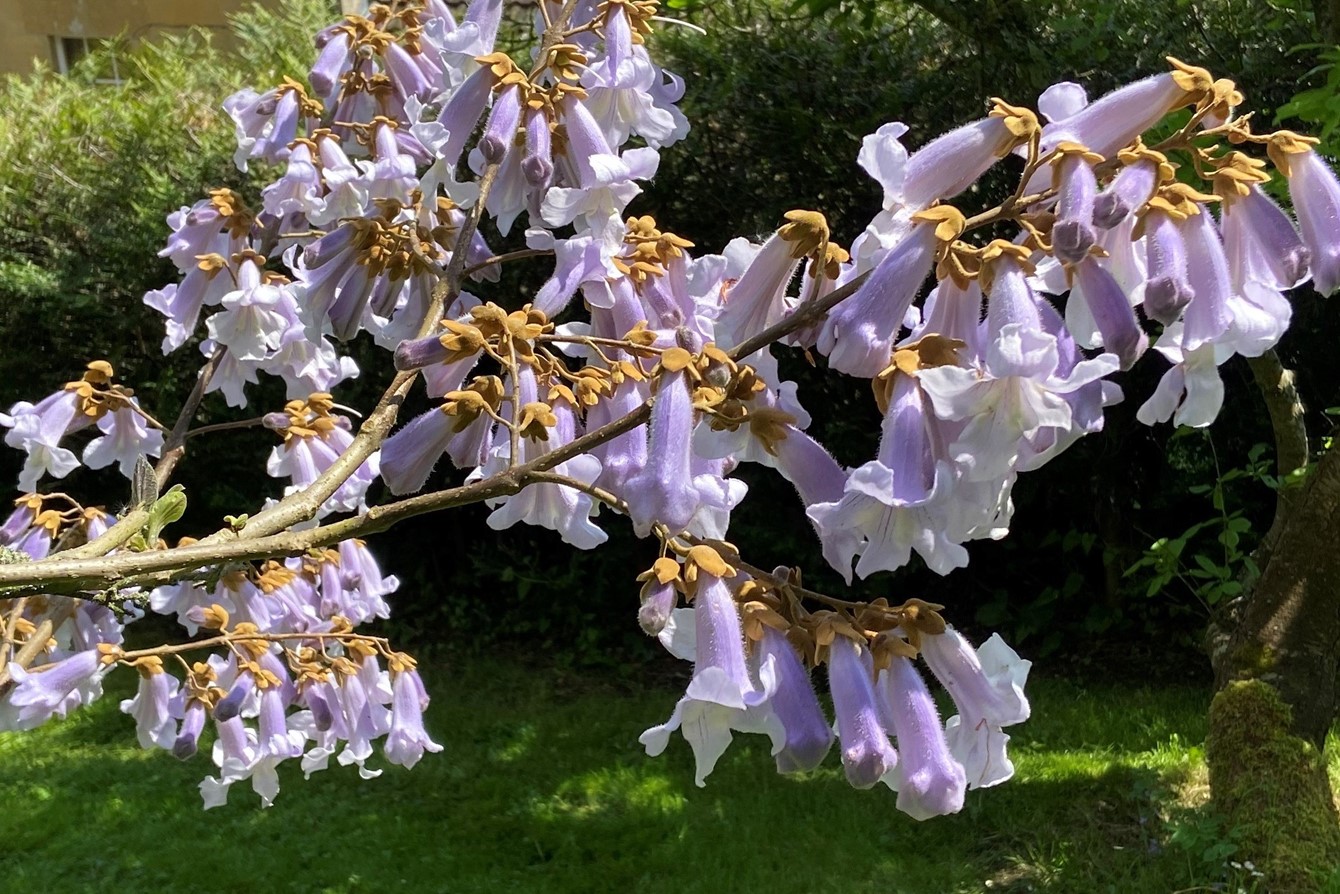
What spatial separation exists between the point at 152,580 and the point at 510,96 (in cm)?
84

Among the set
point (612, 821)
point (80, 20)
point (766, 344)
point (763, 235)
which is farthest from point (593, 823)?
point (80, 20)

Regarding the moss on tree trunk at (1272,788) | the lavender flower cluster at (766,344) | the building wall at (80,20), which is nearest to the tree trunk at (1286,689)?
the moss on tree trunk at (1272,788)

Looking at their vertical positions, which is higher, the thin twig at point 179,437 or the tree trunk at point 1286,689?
the thin twig at point 179,437

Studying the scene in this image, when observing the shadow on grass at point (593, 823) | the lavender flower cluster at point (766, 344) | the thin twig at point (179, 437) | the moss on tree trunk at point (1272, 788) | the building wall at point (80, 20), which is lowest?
the shadow on grass at point (593, 823)

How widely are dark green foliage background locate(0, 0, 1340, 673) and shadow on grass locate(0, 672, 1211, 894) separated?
30.4 inches

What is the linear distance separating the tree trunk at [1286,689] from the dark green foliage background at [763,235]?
1.31 metres

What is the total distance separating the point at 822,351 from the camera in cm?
103

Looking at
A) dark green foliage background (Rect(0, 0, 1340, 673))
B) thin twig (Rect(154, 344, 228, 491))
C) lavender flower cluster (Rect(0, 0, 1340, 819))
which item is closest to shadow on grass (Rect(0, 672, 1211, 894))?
dark green foliage background (Rect(0, 0, 1340, 673))

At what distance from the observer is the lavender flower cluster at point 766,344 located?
93 centimetres

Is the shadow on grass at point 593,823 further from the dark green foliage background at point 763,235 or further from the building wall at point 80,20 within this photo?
the building wall at point 80,20

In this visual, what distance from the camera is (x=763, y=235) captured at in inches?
151

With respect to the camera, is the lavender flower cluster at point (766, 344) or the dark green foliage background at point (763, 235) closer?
the lavender flower cluster at point (766, 344)

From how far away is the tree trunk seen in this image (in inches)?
123

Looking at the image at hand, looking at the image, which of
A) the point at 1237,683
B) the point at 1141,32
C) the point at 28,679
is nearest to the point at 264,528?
the point at 28,679
